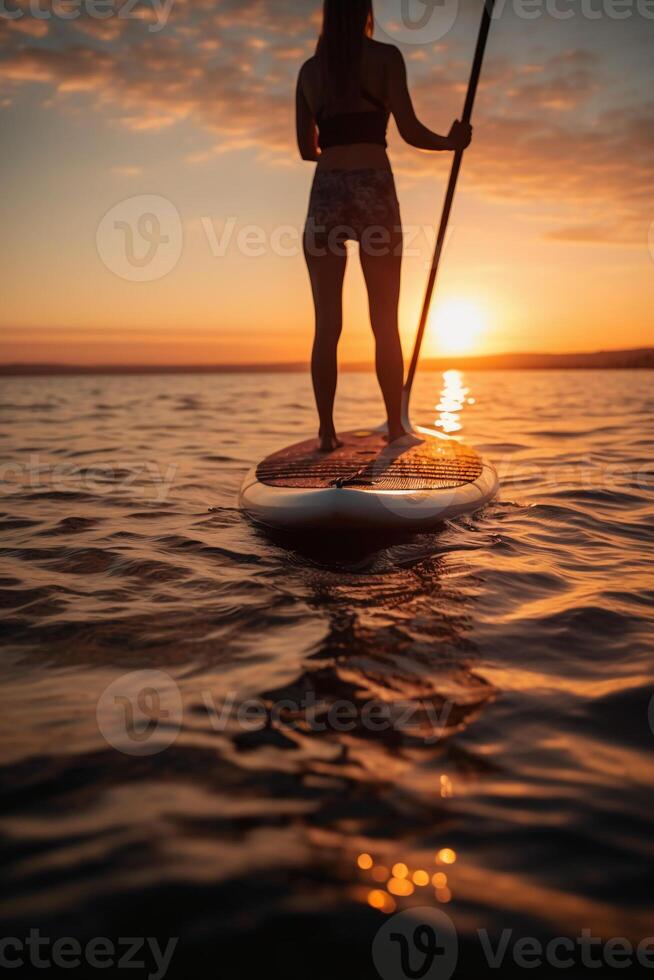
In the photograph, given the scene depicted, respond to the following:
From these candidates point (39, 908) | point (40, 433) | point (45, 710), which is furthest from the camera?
point (40, 433)

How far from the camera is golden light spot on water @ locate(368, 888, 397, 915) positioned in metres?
1.34

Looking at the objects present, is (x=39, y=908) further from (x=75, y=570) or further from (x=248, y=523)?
(x=248, y=523)

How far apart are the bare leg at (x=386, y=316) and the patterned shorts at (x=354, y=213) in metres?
0.07

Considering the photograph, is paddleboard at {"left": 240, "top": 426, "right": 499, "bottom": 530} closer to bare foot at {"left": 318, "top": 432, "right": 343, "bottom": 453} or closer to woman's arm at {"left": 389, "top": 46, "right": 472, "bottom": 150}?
bare foot at {"left": 318, "top": 432, "right": 343, "bottom": 453}

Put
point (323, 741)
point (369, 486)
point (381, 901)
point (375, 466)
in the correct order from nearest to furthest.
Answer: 1. point (381, 901)
2. point (323, 741)
3. point (369, 486)
4. point (375, 466)

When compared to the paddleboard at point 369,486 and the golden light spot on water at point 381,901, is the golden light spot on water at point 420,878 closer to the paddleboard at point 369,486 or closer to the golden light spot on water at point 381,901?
the golden light spot on water at point 381,901

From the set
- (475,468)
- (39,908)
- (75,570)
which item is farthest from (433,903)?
(475,468)

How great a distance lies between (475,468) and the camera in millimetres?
4609

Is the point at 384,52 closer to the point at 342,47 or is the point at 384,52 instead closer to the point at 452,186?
the point at 342,47

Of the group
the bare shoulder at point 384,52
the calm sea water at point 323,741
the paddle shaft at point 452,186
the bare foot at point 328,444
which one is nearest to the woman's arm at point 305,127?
the bare shoulder at point 384,52

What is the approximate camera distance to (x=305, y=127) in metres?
4.59

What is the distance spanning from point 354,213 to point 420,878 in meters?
3.80

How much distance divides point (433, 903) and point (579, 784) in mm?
518

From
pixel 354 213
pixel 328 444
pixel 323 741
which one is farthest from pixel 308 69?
pixel 323 741
